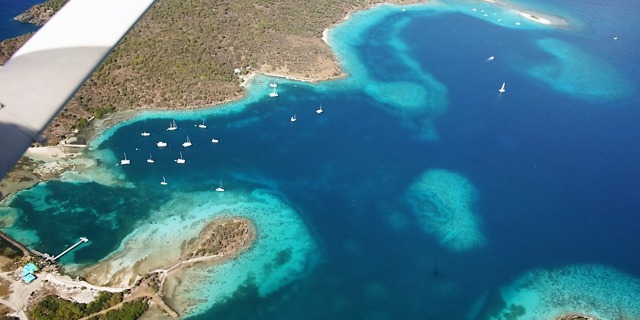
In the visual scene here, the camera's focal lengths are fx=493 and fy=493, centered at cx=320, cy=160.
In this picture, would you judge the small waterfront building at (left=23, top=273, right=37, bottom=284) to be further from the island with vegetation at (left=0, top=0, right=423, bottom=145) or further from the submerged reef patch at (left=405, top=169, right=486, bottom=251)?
the submerged reef patch at (left=405, top=169, right=486, bottom=251)

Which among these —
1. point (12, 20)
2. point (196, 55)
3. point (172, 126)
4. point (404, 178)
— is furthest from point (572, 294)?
point (12, 20)

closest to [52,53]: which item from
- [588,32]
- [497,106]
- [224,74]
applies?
[224,74]

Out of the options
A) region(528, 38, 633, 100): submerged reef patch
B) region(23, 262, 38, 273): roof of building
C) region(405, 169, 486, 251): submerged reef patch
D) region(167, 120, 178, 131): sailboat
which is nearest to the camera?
region(23, 262, 38, 273): roof of building

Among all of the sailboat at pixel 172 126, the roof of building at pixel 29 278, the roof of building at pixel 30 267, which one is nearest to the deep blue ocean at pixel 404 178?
the sailboat at pixel 172 126

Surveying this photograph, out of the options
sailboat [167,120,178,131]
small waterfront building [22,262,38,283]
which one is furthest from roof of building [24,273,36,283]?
sailboat [167,120,178,131]

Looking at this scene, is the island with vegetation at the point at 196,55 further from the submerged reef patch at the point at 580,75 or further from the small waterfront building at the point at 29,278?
the submerged reef patch at the point at 580,75

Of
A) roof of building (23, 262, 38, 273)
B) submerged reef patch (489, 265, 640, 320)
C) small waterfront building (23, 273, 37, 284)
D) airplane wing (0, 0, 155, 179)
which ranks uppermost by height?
airplane wing (0, 0, 155, 179)

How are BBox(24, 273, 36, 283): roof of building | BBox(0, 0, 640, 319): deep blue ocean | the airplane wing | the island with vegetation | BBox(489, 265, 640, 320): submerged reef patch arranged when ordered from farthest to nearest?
the island with vegetation
BBox(0, 0, 640, 319): deep blue ocean
BBox(489, 265, 640, 320): submerged reef patch
BBox(24, 273, 36, 283): roof of building
the airplane wing

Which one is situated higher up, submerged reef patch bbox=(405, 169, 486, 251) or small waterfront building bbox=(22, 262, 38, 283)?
small waterfront building bbox=(22, 262, 38, 283)
